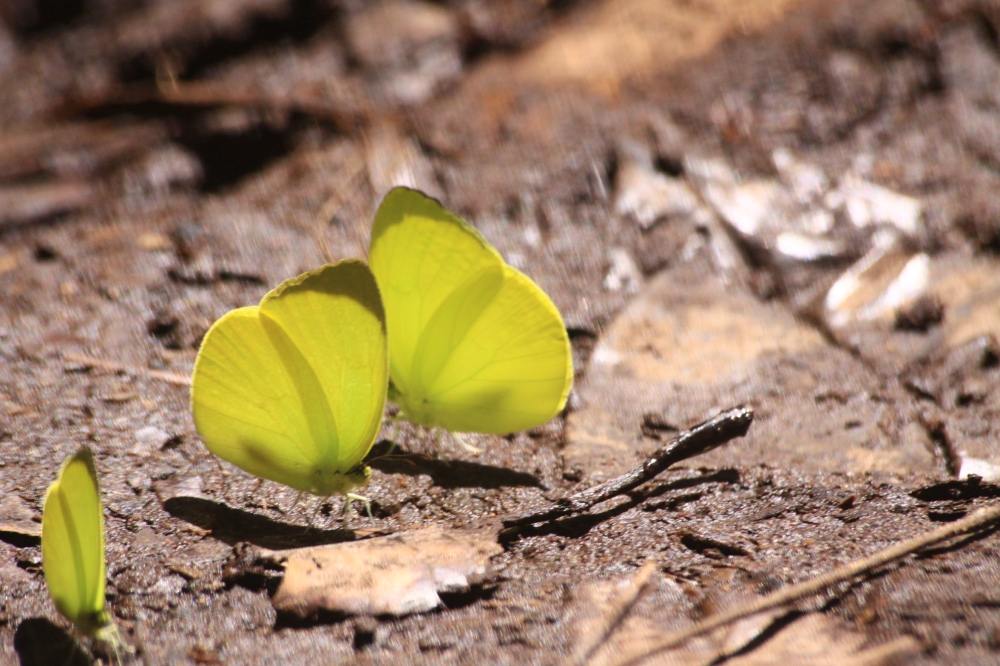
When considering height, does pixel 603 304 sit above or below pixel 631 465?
above

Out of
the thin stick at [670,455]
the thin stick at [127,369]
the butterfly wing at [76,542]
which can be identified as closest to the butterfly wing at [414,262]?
the thin stick at [670,455]

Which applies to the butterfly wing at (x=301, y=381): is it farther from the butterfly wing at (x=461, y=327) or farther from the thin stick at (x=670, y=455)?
the thin stick at (x=670, y=455)

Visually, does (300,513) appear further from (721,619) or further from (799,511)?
(799,511)

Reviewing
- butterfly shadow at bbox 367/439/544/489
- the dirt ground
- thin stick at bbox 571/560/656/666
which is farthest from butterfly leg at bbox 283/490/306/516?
thin stick at bbox 571/560/656/666

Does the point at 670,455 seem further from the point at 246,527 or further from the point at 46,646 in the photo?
the point at 46,646

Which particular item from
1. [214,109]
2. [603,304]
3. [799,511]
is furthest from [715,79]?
[799,511]

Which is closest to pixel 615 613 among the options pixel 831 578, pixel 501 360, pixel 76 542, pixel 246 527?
pixel 831 578
